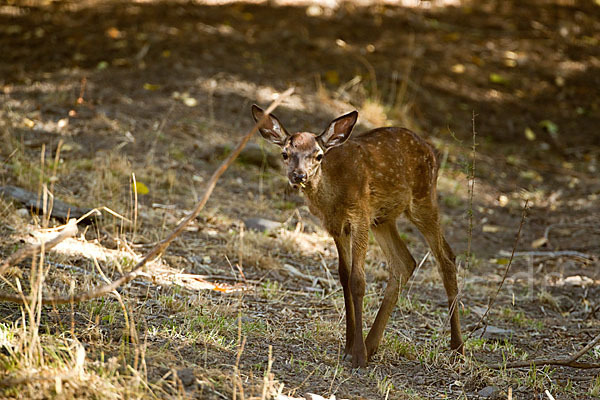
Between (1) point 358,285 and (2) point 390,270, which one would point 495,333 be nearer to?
(2) point 390,270

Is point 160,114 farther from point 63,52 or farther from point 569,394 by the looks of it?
point 569,394

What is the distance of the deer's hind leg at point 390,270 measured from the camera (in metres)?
5.68

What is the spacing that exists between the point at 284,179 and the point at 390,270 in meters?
3.52

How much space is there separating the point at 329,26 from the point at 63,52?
4.85 metres

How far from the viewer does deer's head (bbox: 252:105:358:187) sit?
17.1ft

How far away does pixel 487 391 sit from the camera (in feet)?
16.7

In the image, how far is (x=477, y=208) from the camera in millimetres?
9961

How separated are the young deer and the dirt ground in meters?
0.36

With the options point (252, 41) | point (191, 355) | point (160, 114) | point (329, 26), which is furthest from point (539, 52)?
point (191, 355)

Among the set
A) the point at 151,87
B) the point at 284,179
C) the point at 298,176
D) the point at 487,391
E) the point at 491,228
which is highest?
the point at 298,176

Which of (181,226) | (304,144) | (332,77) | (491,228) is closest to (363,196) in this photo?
(304,144)

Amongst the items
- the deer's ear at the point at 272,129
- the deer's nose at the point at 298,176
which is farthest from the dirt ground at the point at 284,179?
the deer's ear at the point at 272,129

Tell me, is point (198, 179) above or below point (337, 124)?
below

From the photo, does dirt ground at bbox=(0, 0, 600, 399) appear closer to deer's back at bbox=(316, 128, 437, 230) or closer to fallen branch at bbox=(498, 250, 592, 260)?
fallen branch at bbox=(498, 250, 592, 260)
